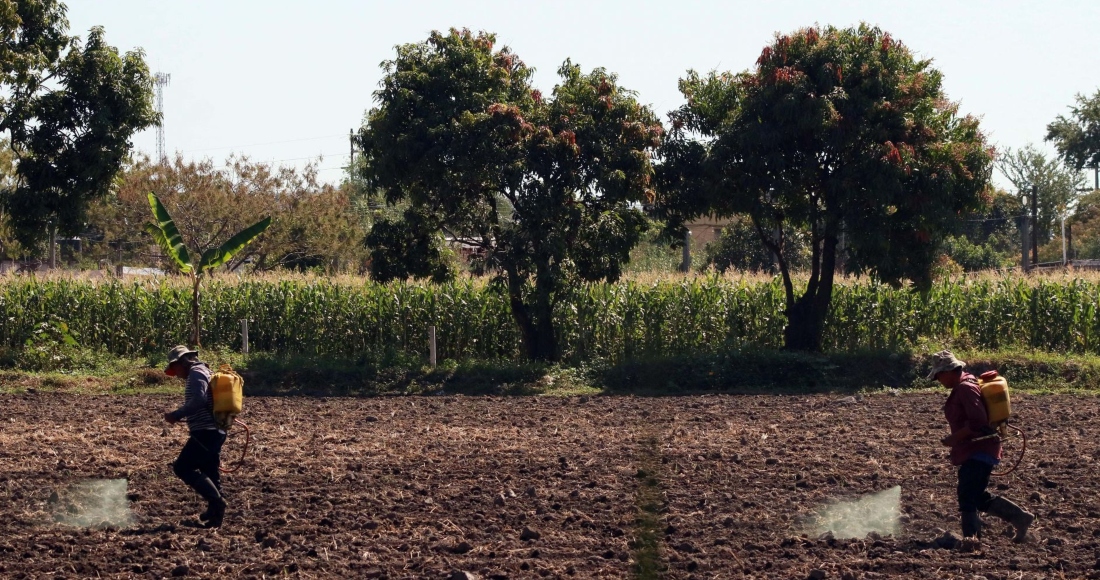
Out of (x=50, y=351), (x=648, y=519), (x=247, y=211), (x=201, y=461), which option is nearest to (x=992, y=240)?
(x=247, y=211)

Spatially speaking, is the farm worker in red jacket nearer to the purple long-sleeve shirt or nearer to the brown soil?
the brown soil

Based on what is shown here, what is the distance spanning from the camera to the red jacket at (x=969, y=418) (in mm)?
8352

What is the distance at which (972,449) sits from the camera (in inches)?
334

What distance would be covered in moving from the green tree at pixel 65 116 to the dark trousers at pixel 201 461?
14847 mm

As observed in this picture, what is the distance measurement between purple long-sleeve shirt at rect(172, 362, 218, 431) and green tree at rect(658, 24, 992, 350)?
14199 mm

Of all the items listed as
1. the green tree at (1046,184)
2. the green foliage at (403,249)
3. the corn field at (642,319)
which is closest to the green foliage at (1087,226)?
the green tree at (1046,184)

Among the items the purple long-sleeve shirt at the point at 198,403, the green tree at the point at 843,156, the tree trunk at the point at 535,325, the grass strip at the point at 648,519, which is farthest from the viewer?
the tree trunk at the point at 535,325

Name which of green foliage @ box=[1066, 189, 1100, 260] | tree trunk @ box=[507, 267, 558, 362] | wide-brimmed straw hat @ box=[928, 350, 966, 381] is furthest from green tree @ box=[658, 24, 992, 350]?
green foliage @ box=[1066, 189, 1100, 260]

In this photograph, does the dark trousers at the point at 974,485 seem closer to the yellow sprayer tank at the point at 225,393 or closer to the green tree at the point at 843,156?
the yellow sprayer tank at the point at 225,393

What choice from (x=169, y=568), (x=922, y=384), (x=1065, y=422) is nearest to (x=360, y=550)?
(x=169, y=568)

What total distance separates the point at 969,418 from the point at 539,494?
3968 millimetres

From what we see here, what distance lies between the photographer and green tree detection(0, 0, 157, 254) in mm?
22438

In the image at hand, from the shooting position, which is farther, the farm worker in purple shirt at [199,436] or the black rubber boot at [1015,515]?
the farm worker in purple shirt at [199,436]

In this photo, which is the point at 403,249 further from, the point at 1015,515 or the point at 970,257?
the point at 970,257
